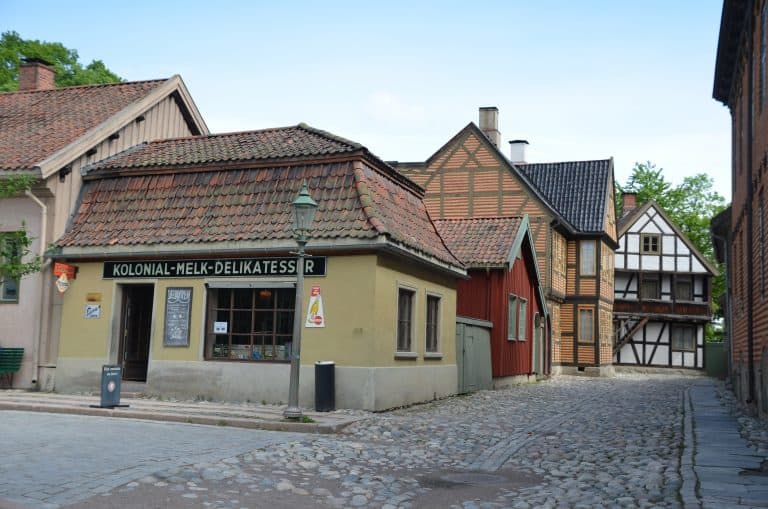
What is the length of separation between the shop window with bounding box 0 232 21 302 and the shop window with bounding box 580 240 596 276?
25.7 m

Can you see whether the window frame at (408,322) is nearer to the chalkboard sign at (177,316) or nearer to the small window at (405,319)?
the small window at (405,319)

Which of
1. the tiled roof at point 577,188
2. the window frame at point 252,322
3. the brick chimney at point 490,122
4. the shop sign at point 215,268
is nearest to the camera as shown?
the shop sign at point 215,268

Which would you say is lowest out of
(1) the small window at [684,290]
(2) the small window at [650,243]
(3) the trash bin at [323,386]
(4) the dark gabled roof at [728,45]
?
A: (3) the trash bin at [323,386]

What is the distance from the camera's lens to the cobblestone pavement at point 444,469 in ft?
24.4

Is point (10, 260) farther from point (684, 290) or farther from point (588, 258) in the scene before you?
point (684, 290)

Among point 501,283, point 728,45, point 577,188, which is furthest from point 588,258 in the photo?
point 728,45

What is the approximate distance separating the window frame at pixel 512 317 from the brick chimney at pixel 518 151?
18095mm

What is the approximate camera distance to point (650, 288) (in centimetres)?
4397

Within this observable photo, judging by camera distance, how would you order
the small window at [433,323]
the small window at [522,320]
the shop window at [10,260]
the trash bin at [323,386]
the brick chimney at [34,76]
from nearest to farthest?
the trash bin at [323,386]
the shop window at [10,260]
the small window at [433,323]
the brick chimney at [34,76]
the small window at [522,320]

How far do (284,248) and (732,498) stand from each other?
933cm

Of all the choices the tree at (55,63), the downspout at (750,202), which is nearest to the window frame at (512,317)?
the downspout at (750,202)

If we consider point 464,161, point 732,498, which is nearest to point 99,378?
point 732,498

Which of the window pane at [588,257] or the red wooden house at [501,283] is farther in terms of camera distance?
the window pane at [588,257]

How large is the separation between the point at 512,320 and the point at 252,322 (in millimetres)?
11166
